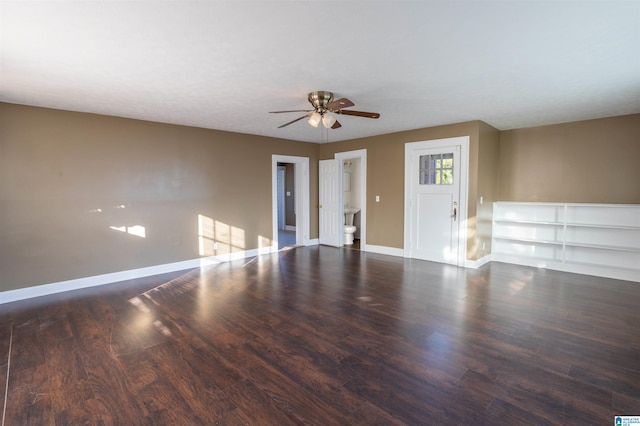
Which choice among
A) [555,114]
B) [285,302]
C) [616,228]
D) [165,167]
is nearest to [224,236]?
[165,167]

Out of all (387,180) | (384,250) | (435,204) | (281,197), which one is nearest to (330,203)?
(387,180)

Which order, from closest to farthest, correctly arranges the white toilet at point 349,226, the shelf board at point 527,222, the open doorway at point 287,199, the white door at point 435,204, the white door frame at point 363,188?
the shelf board at point 527,222, the white door at point 435,204, the white door frame at point 363,188, the white toilet at point 349,226, the open doorway at point 287,199

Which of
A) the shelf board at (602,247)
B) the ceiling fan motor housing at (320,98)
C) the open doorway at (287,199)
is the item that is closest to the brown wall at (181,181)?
the shelf board at (602,247)

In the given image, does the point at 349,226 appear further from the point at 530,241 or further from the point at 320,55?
the point at 320,55

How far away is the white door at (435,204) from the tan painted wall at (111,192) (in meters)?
3.16

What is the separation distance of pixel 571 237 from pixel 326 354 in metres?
4.94

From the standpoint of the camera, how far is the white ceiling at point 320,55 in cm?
205

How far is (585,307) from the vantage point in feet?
11.8

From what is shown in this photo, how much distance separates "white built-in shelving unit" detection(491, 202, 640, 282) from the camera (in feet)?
15.4

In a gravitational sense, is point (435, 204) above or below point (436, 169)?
below

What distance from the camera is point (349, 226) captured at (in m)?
7.68

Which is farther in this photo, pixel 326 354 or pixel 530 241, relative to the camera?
pixel 530 241

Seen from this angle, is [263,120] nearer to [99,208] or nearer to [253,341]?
[99,208]

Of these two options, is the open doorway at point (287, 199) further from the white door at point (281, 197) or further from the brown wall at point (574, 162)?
the brown wall at point (574, 162)
